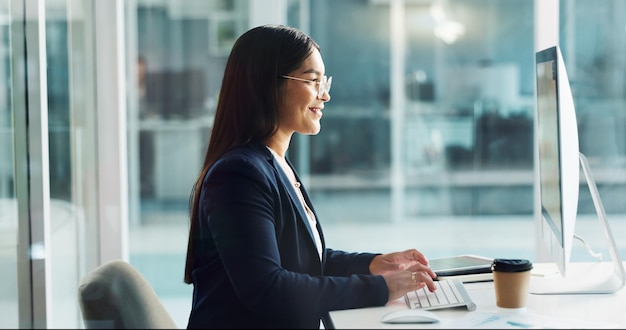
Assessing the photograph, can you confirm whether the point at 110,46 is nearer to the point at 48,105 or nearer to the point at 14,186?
the point at 48,105

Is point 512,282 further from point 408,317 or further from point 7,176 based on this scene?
point 7,176

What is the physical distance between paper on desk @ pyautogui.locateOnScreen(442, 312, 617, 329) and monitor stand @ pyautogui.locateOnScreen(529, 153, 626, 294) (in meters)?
0.35

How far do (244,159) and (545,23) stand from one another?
1.77m

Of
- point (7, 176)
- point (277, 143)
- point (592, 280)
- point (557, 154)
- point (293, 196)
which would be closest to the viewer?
point (557, 154)

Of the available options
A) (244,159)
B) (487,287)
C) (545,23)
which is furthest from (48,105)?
(545,23)

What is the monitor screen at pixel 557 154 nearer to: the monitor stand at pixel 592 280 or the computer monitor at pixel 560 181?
the computer monitor at pixel 560 181

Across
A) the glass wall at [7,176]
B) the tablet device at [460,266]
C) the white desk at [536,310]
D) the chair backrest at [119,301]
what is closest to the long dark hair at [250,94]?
the chair backrest at [119,301]

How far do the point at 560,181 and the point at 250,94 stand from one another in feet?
2.25

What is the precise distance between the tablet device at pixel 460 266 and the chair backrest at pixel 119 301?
72cm

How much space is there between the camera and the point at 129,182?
13.9ft

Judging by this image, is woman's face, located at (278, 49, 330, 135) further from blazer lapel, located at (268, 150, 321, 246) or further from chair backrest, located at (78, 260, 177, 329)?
chair backrest, located at (78, 260, 177, 329)

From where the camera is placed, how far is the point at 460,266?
2051 mm

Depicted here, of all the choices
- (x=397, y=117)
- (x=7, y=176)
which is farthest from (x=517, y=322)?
(x=397, y=117)

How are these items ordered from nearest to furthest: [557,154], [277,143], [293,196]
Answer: [557,154] → [293,196] → [277,143]
